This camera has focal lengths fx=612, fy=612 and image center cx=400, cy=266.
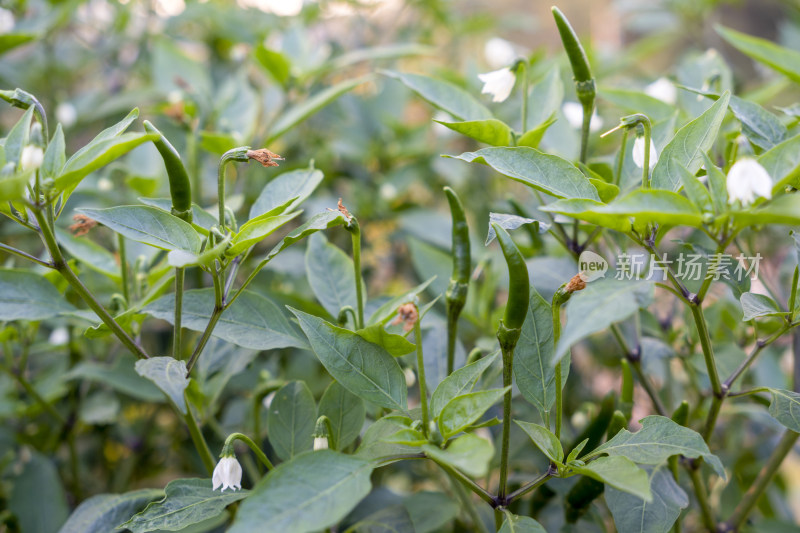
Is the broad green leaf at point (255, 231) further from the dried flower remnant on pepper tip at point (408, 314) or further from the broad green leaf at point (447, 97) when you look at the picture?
the broad green leaf at point (447, 97)

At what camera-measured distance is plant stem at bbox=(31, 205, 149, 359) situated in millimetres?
476

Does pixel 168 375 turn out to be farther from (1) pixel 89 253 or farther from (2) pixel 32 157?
(1) pixel 89 253

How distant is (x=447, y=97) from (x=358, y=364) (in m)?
0.32

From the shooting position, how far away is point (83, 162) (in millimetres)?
458

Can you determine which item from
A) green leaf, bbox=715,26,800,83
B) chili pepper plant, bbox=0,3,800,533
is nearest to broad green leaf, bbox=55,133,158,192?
chili pepper plant, bbox=0,3,800,533

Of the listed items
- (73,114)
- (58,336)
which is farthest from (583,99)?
(73,114)

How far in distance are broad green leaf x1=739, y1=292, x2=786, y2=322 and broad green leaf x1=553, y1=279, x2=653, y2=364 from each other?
163 millimetres

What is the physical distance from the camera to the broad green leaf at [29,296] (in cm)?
60

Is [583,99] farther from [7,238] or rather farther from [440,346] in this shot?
[7,238]

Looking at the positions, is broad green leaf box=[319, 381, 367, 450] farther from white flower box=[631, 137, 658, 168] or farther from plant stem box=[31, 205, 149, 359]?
white flower box=[631, 137, 658, 168]

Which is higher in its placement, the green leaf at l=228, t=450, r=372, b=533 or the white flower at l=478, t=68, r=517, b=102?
the white flower at l=478, t=68, r=517, b=102

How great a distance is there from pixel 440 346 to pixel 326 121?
0.85 m

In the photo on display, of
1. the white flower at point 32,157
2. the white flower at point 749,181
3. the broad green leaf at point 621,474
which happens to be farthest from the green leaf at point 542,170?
the white flower at point 32,157

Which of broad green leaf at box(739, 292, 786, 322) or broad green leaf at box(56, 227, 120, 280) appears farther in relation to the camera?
broad green leaf at box(56, 227, 120, 280)
